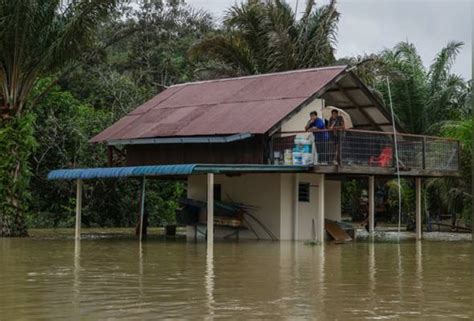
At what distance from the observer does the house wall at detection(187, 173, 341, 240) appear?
82.8ft

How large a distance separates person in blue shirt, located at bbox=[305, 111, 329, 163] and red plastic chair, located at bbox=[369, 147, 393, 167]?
1485 millimetres

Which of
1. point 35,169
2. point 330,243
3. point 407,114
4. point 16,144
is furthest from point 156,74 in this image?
point 330,243

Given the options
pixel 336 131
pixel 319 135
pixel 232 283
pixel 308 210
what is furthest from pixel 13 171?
pixel 232 283

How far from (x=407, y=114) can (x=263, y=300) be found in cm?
2424

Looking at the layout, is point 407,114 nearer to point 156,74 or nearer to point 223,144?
point 223,144

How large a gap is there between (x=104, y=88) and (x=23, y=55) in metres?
14.0

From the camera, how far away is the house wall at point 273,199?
25234 millimetres

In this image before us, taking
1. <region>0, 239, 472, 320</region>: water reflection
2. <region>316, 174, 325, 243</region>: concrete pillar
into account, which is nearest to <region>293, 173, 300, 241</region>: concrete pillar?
<region>316, 174, 325, 243</region>: concrete pillar

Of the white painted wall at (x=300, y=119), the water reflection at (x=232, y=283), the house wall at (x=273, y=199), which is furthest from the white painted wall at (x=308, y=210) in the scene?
the water reflection at (x=232, y=283)

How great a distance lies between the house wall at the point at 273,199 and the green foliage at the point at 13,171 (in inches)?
204

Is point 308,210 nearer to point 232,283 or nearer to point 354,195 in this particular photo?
point 232,283

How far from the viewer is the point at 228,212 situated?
25328 mm

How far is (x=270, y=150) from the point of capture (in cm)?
2438

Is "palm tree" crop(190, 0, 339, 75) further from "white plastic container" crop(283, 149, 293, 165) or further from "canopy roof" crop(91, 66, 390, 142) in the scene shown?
"white plastic container" crop(283, 149, 293, 165)
